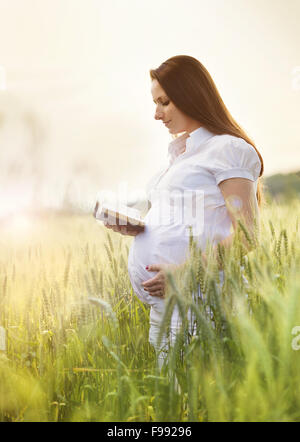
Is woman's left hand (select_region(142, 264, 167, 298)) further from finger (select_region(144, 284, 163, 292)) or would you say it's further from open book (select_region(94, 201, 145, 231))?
open book (select_region(94, 201, 145, 231))

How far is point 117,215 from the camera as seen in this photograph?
152cm

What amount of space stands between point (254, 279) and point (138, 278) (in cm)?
61

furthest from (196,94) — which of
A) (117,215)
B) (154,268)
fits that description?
(154,268)

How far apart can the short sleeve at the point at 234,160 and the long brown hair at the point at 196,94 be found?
11cm

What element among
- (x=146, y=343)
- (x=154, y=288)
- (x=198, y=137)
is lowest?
(x=146, y=343)

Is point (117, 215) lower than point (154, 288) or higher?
higher

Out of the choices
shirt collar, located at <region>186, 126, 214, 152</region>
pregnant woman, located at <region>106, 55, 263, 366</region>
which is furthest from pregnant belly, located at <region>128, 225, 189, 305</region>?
shirt collar, located at <region>186, 126, 214, 152</region>

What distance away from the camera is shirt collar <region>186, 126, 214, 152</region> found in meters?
1.66

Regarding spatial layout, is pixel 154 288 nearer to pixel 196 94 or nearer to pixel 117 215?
pixel 117 215

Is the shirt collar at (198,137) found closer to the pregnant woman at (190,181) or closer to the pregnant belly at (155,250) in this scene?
the pregnant woman at (190,181)

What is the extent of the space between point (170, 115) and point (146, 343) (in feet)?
2.87

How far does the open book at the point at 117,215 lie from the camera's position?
154cm

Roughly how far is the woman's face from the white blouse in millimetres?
51

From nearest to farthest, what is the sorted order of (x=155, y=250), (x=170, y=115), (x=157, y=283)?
(x=157, y=283) < (x=155, y=250) < (x=170, y=115)
